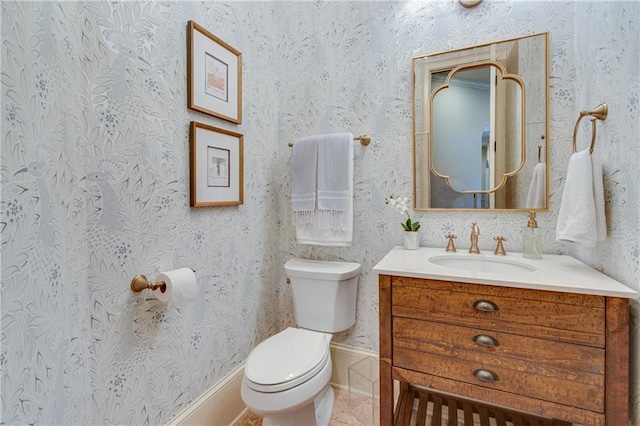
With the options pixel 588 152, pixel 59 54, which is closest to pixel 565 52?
pixel 588 152

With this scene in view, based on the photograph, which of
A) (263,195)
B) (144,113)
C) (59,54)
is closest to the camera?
(59,54)

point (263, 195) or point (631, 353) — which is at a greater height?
point (263, 195)

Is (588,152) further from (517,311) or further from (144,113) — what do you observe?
(144,113)

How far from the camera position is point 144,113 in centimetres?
109

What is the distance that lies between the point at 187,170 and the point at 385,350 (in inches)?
44.8

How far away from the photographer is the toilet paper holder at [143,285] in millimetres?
1054

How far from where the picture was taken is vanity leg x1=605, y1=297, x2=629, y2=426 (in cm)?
87

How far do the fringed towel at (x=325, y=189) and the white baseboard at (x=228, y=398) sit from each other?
692 millimetres

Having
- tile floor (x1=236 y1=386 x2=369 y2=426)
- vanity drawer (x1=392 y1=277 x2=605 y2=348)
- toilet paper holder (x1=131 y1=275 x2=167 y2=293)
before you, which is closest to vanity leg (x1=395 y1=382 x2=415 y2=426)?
tile floor (x1=236 y1=386 x2=369 y2=426)

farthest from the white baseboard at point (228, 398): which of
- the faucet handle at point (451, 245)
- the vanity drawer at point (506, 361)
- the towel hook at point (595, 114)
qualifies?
the towel hook at point (595, 114)

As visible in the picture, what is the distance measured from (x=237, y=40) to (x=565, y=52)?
161 centimetres

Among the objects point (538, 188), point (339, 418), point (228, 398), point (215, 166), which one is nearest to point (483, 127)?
point (538, 188)

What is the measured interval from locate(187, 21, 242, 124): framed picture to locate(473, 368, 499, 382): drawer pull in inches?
60.8

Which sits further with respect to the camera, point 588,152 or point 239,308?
point 239,308
